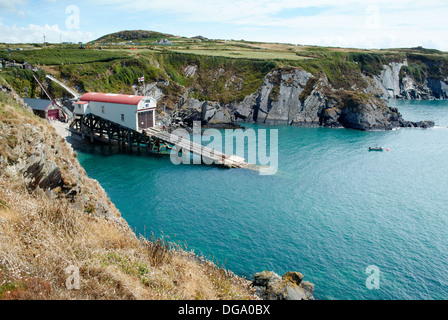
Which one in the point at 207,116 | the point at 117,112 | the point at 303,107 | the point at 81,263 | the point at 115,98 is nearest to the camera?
the point at 81,263

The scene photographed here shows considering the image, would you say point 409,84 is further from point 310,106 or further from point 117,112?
point 117,112

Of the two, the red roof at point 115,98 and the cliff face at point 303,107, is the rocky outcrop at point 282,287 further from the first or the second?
the cliff face at point 303,107

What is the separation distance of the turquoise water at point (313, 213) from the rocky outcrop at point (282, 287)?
211 cm

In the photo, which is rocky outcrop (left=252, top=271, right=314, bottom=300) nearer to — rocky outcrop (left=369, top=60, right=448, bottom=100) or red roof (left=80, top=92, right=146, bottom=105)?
red roof (left=80, top=92, right=146, bottom=105)

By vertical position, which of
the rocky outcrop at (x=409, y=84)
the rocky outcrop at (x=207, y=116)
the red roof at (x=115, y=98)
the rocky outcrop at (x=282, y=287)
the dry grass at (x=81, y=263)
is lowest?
the rocky outcrop at (x=282, y=287)

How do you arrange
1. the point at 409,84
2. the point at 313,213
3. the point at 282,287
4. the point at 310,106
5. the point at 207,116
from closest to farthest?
the point at 282,287 → the point at 313,213 → the point at 207,116 → the point at 310,106 → the point at 409,84

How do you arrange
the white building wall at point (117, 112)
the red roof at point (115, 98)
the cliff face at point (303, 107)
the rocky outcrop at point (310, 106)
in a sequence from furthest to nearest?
the rocky outcrop at point (310, 106), the cliff face at point (303, 107), the white building wall at point (117, 112), the red roof at point (115, 98)

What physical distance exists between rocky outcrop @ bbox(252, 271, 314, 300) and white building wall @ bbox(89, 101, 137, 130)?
41.1 meters

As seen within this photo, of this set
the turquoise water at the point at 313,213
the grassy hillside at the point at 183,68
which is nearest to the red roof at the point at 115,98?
the turquoise water at the point at 313,213

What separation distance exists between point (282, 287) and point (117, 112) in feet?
151

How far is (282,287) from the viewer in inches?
763

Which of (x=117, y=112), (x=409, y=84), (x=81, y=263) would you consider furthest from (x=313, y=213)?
(x=409, y=84)

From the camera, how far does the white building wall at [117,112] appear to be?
2121 inches

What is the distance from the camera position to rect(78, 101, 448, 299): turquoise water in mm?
25078
